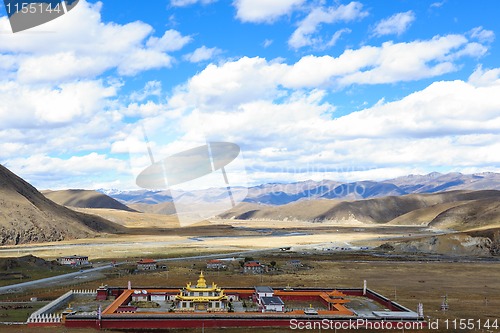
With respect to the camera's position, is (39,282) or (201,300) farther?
(39,282)

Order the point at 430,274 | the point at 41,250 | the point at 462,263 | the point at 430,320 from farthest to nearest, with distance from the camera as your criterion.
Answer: the point at 41,250 → the point at 462,263 → the point at 430,274 → the point at 430,320

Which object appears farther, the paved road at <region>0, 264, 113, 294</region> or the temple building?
the paved road at <region>0, 264, 113, 294</region>

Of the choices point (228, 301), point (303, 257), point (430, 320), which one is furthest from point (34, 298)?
point (303, 257)

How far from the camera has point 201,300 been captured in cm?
5878

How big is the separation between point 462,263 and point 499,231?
4160cm

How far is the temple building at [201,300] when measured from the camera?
58438 mm

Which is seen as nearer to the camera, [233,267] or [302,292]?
[302,292]

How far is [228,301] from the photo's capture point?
64.8 metres

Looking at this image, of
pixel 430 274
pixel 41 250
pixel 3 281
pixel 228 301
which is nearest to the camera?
pixel 228 301

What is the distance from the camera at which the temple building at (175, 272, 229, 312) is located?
58.4 meters

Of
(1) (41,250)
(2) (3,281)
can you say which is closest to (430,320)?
(2) (3,281)

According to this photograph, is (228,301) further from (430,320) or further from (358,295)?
(430,320)

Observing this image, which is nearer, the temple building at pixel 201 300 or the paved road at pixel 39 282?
the temple building at pixel 201 300

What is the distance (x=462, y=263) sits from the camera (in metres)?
127
